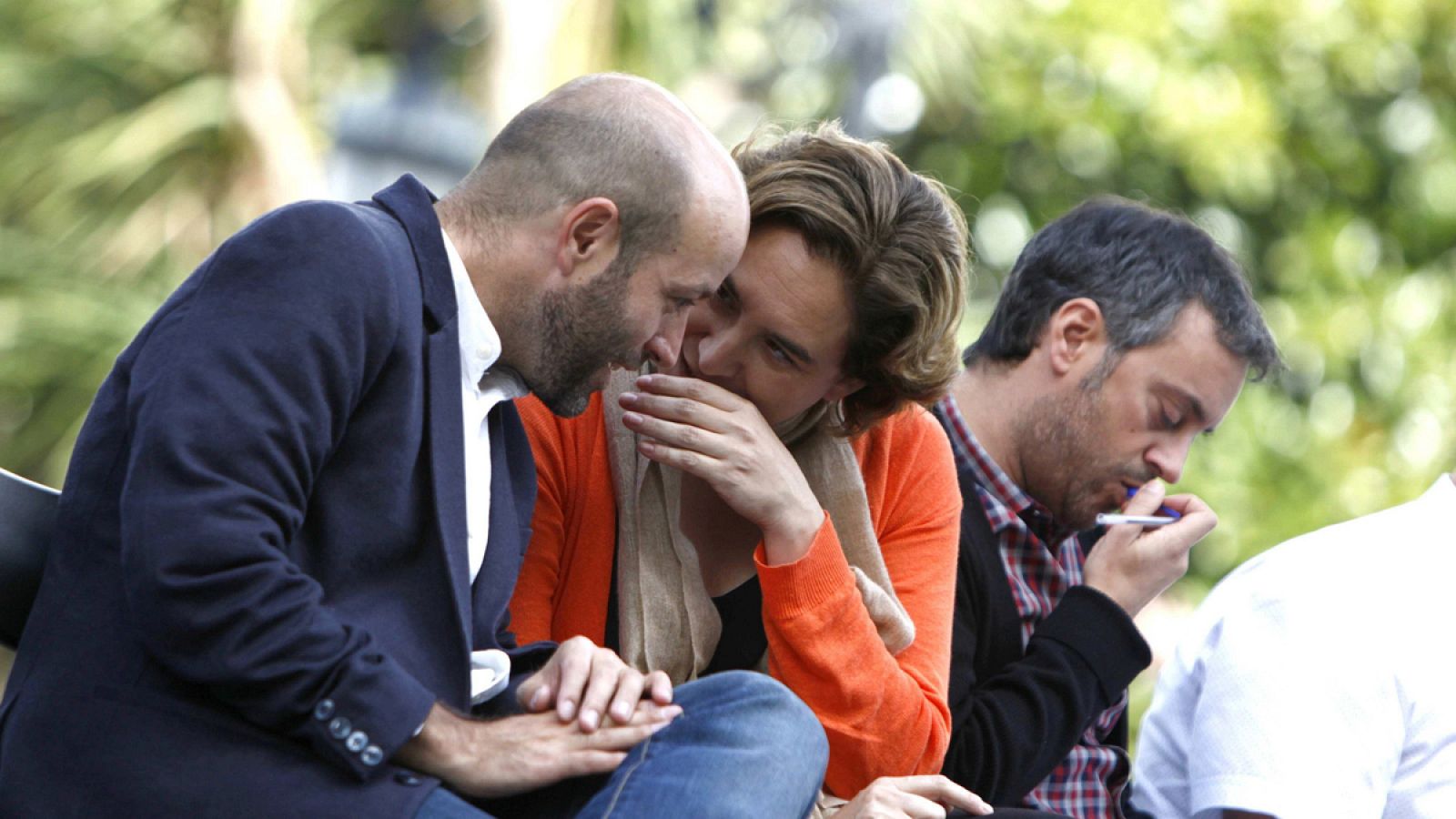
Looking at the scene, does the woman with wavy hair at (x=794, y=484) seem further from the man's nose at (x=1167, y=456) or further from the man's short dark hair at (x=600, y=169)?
the man's nose at (x=1167, y=456)

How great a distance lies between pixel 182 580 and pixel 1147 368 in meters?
2.03

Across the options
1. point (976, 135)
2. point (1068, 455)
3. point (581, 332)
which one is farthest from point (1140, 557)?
point (976, 135)

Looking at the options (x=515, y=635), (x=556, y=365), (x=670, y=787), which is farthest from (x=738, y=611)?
(x=670, y=787)

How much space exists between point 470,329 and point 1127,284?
1585 millimetres

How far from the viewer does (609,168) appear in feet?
6.68

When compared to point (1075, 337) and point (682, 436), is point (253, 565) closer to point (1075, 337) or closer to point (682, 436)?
point (682, 436)

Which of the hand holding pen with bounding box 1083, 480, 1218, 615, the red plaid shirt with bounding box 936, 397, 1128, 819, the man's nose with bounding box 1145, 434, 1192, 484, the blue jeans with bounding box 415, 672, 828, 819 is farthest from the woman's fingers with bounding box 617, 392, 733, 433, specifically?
the man's nose with bounding box 1145, 434, 1192, 484

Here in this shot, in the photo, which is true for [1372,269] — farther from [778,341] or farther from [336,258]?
[336,258]

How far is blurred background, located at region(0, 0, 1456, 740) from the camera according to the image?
22.2ft

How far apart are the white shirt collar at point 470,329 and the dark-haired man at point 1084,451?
105cm

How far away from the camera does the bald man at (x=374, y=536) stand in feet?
5.29

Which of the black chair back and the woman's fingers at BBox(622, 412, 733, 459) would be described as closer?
the black chair back

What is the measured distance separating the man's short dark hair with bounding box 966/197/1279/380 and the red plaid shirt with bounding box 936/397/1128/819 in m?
0.27

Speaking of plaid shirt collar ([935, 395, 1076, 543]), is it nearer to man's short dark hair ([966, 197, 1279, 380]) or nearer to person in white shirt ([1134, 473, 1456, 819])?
man's short dark hair ([966, 197, 1279, 380])
